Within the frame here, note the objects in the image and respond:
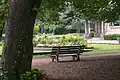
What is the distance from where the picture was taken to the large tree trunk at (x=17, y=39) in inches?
321

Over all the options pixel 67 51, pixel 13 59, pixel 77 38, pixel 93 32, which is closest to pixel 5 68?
pixel 13 59

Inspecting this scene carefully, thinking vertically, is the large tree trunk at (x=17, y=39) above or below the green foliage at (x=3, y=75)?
above

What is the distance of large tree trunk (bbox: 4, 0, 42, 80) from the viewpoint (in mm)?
8148

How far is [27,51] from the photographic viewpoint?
27.4 feet

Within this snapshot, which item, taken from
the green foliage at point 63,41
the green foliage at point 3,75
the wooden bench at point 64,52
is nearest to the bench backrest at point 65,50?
the wooden bench at point 64,52

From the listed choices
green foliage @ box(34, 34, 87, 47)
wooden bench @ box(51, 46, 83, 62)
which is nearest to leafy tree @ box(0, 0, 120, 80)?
wooden bench @ box(51, 46, 83, 62)

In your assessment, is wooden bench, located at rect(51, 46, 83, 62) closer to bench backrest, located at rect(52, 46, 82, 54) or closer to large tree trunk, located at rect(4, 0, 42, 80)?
bench backrest, located at rect(52, 46, 82, 54)

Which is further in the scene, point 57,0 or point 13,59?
point 57,0

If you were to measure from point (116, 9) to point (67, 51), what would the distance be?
3.34 meters

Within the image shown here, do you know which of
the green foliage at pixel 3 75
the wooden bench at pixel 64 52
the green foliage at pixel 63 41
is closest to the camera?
the green foliage at pixel 3 75

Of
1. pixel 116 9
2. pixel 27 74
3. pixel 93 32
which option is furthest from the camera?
pixel 93 32

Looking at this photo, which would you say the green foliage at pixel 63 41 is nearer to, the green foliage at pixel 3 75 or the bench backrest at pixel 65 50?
the bench backrest at pixel 65 50

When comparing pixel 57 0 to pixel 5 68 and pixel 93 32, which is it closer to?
pixel 5 68

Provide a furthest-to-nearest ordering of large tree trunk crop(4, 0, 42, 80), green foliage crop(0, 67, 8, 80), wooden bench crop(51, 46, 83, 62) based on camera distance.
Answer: wooden bench crop(51, 46, 83, 62)
large tree trunk crop(4, 0, 42, 80)
green foliage crop(0, 67, 8, 80)
